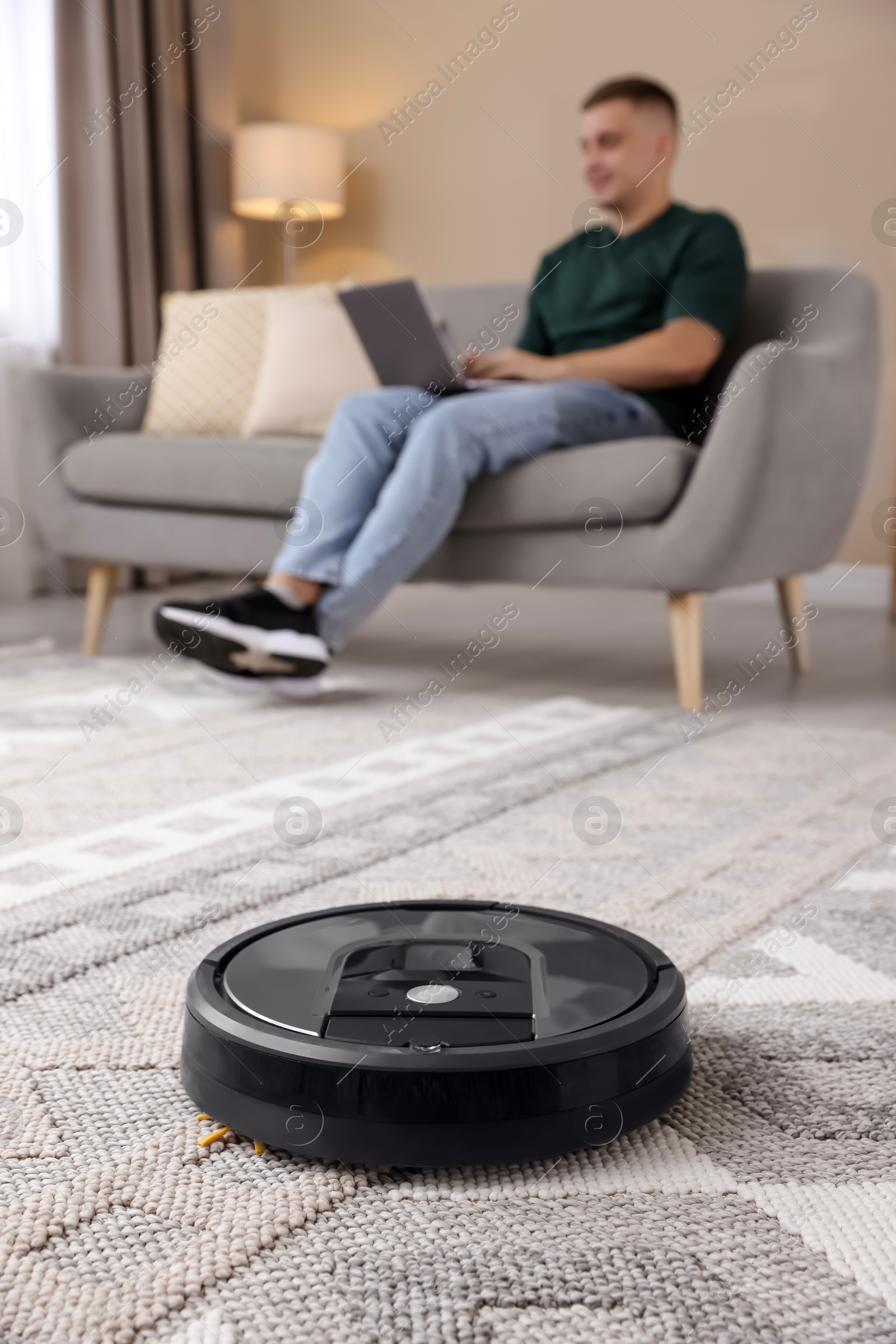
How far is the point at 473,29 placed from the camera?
4.08 metres

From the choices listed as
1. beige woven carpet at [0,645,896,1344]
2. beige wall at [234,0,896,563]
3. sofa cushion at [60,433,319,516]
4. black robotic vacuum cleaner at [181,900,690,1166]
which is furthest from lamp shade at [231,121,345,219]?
black robotic vacuum cleaner at [181,900,690,1166]

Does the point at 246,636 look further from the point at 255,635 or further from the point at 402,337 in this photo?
the point at 402,337

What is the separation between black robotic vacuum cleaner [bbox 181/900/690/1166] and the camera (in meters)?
0.58

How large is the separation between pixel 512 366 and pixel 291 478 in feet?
1.54

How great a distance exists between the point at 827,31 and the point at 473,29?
1.22 metres

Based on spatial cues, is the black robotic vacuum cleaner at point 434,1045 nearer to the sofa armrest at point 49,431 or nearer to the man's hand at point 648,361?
the man's hand at point 648,361

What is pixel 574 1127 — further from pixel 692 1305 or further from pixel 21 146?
pixel 21 146

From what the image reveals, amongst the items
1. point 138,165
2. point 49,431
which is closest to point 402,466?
point 49,431

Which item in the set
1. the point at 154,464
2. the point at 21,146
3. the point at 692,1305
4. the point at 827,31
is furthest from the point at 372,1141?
the point at 827,31

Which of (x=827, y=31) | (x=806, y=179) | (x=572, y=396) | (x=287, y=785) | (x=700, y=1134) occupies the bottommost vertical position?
(x=287, y=785)

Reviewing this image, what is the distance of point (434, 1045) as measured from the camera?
1.98ft

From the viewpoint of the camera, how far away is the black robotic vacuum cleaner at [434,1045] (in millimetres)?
583

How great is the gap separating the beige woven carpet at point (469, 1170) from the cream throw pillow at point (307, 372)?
1.38 meters

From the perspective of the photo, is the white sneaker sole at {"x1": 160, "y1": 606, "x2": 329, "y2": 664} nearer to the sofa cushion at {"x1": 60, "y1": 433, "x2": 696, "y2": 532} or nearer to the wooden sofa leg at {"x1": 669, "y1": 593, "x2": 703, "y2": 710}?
the sofa cushion at {"x1": 60, "y1": 433, "x2": 696, "y2": 532}
